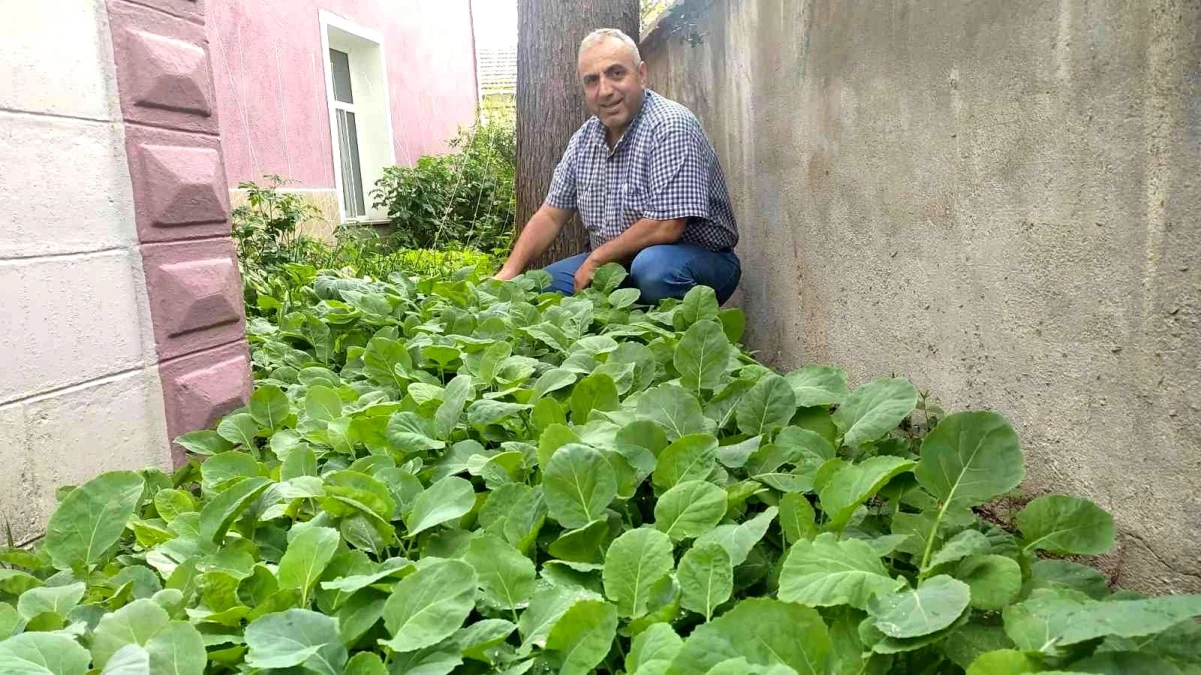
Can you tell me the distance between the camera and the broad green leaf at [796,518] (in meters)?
1.14

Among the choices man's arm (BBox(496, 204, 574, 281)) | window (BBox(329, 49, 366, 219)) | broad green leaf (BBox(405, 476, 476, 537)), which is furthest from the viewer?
window (BBox(329, 49, 366, 219))

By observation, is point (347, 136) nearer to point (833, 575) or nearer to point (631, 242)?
point (631, 242)

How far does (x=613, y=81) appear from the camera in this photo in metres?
3.27

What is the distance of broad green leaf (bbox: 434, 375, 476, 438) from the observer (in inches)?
63.9

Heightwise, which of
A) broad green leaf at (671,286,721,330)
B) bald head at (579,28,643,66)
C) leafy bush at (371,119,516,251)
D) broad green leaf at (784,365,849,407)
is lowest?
broad green leaf at (784,365,849,407)

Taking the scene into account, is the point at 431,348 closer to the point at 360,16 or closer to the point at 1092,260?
the point at 1092,260

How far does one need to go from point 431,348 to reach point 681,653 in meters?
1.39

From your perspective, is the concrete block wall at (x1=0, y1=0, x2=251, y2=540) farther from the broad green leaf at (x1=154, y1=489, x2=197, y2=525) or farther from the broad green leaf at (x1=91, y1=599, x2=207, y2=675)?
the broad green leaf at (x1=91, y1=599, x2=207, y2=675)

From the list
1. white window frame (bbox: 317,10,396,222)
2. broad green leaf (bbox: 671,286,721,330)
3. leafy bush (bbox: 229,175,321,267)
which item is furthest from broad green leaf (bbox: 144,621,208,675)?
white window frame (bbox: 317,10,396,222)

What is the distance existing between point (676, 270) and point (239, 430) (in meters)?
1.72

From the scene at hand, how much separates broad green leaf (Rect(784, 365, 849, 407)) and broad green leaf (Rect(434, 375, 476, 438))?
67 cm

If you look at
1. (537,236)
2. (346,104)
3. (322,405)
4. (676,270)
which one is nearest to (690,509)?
(322,405)

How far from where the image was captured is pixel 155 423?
1755mm

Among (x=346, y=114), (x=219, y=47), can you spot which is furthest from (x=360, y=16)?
(x=219, y=47)
